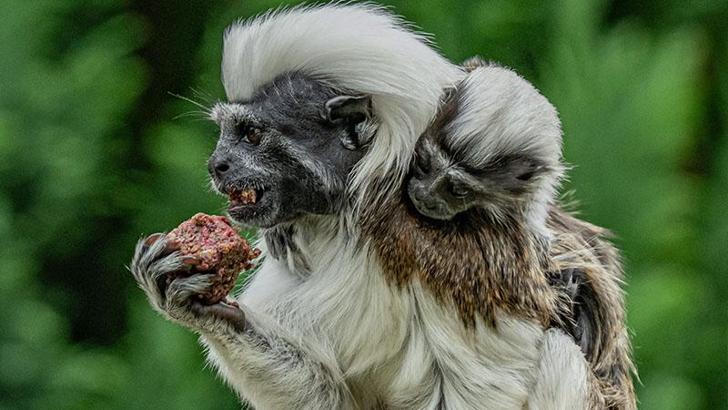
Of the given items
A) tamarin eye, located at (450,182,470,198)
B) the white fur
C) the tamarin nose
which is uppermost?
tamarin eye, located at (450,182,470,198)

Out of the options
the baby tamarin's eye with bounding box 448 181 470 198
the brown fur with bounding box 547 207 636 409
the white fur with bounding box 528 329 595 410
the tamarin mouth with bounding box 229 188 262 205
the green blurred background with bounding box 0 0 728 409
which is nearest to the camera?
the baby tamarin's eye with bounding box 448 181 470 198

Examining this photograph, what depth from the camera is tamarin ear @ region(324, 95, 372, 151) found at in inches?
145

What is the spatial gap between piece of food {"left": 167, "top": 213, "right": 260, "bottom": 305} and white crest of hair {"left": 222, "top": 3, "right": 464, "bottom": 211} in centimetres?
33

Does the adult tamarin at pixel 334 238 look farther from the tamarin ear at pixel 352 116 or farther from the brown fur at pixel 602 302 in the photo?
the brown fur at pixel 602 302

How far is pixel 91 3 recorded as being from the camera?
838cm

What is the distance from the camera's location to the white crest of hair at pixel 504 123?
3.52 metres

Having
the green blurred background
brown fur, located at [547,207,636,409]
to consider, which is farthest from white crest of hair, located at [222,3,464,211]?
the green blurred background

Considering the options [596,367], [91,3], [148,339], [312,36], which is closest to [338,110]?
[312,36]

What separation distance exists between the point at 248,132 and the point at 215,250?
318 millimetres

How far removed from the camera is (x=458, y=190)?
352 centimetres

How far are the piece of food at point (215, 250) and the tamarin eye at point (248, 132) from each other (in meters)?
0.22

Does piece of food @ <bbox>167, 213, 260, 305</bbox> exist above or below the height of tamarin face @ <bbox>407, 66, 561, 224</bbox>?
below

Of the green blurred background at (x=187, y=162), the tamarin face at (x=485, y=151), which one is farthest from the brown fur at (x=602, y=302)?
the green blurred background at (x=187, y=162)

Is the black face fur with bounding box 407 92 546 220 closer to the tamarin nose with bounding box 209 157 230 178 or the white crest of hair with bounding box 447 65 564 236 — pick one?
the white crest of hair with bounding box 447 65 564 236
